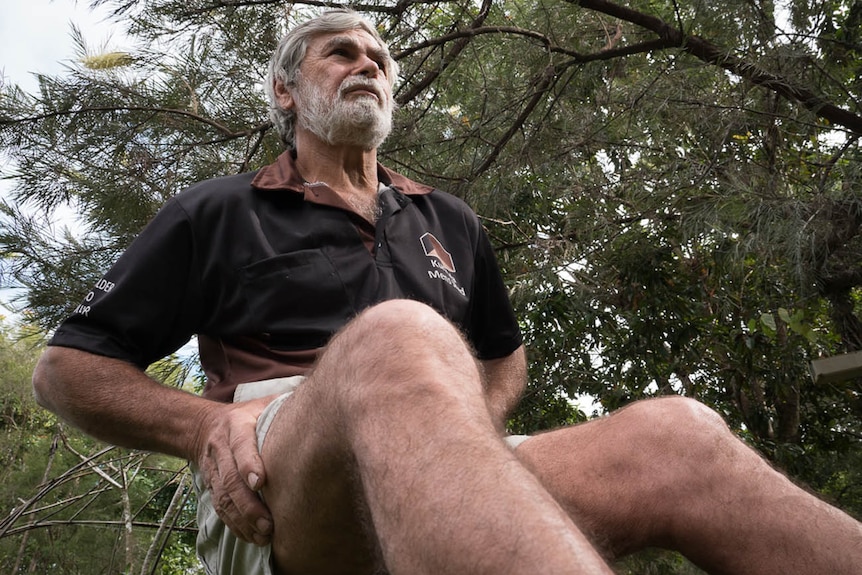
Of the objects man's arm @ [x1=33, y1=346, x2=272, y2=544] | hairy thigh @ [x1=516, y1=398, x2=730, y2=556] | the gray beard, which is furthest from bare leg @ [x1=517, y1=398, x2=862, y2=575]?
the gray beard

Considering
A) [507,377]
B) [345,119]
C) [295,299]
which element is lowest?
[507,377]

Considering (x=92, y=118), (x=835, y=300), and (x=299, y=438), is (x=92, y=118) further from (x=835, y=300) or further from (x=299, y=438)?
(x=835, y=300)

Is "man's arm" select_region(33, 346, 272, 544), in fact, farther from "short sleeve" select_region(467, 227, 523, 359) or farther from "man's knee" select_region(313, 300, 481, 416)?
"short sleeve" select_region(467, 227, 523, 359)

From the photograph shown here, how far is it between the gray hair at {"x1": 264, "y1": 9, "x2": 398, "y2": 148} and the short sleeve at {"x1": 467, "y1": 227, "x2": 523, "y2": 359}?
0.52 meters

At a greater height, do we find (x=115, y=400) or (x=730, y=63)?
(x=730, y=63)

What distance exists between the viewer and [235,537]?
119cm

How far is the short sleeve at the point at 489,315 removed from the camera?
1.79 meters

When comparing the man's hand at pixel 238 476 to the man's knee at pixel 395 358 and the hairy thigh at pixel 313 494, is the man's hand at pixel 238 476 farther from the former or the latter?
the man's knee at pixel 395 358

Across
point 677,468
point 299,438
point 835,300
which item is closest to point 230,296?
point 299,438

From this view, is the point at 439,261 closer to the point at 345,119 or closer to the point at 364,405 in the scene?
the point at 345,119

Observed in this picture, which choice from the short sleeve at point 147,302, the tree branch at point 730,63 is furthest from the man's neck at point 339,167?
the tree branch at point 730,63

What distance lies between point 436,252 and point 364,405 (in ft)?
2.75

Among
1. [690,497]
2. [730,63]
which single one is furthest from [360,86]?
[730,63]

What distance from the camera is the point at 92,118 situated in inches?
118
